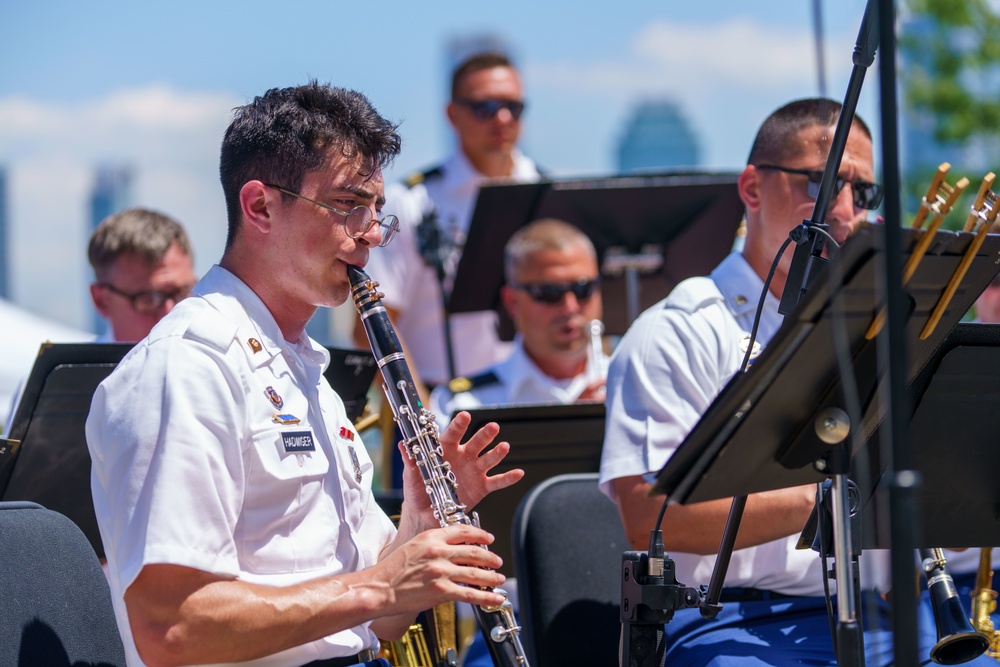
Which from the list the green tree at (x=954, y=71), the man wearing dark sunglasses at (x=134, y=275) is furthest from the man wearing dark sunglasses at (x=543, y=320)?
the green tree at (x=954, y=71)

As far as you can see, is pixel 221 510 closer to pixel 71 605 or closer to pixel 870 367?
pixel 71 605

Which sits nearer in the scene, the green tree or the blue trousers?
the blue trousers

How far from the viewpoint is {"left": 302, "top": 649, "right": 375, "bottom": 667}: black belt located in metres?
2.62

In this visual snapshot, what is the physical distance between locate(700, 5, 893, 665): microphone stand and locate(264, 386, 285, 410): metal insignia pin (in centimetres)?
96

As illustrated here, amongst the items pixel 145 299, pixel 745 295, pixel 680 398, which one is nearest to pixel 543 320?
pixel 145 299

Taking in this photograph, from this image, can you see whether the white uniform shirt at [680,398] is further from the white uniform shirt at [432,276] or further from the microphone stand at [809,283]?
the white uniform shirt at [432,276]

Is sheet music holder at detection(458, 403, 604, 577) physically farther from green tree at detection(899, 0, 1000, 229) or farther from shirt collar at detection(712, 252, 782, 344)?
green tree at detection(899, 0, 1000, 229)

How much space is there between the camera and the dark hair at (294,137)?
8.82ft

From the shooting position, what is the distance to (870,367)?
222cm

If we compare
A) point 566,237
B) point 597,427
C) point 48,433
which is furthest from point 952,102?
point 48,433

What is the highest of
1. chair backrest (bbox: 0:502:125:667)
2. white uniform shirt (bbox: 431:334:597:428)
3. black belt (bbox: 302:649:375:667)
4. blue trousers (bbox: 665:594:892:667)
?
white uniform shirt (bbox: 431:334:597:428)

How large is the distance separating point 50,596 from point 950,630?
76.6 inches

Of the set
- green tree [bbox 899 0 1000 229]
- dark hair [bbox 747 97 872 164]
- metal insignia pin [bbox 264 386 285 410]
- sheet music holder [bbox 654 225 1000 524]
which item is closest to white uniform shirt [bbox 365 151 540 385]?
dark hair [bbox 747 97 872 164]

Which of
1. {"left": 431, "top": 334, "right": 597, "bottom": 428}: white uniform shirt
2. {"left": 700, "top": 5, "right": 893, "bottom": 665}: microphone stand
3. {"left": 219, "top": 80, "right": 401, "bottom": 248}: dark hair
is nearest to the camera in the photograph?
{"left": 700, "top": 5, "right": 893, "bottom": 665}: microphone stand
